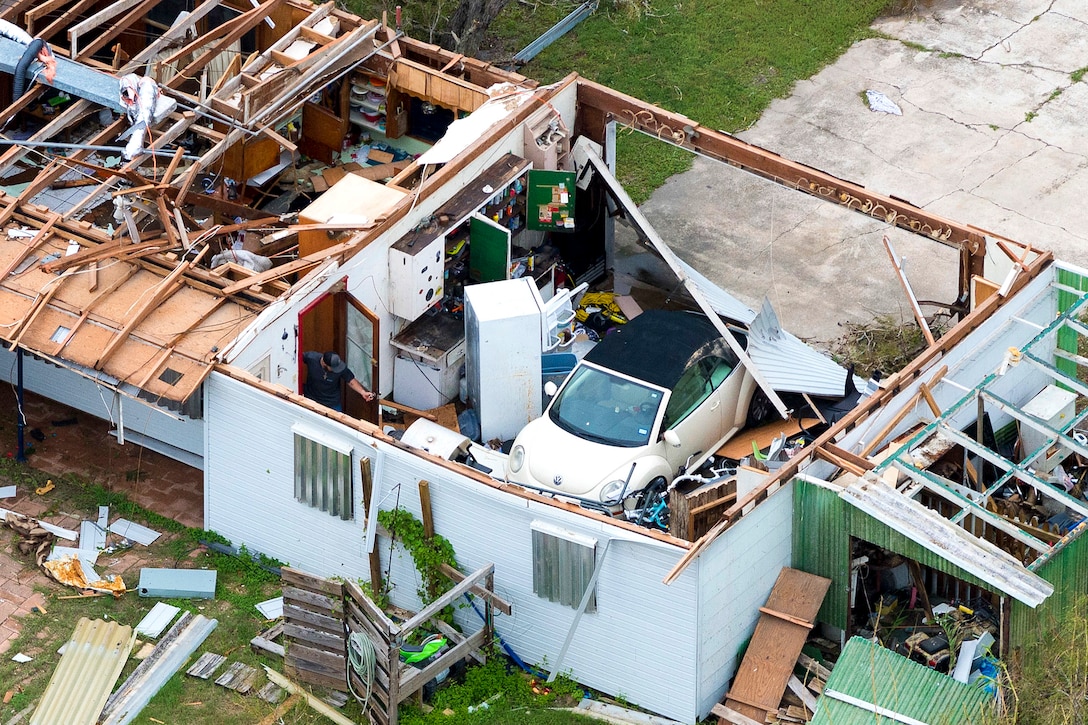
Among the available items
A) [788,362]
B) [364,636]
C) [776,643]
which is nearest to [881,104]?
[788,362]

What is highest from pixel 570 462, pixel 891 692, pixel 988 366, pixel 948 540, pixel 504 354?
pixel 948 540

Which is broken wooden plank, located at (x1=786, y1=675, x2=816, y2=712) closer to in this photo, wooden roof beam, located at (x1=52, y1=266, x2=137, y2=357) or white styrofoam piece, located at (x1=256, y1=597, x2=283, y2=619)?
white styrofoam piece, located at (x1=256, y1=597, x2=283, y2=619)

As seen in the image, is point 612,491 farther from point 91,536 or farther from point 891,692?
point 91,536

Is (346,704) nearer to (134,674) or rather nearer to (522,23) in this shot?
(134,674)

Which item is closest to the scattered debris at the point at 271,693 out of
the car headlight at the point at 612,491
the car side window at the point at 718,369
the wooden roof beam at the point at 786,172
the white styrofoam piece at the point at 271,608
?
the white styrofoam piece at the point at 271,608

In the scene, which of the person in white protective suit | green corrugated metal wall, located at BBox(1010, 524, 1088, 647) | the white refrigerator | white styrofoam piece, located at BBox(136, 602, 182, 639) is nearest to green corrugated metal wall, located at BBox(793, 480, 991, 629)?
green corrugated metal wall, located at BBox(1010, 524, 1088, 647)
